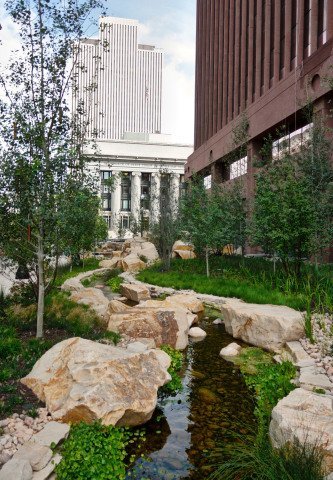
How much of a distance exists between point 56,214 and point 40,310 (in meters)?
1.86

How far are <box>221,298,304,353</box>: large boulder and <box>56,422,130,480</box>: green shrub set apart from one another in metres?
4.65

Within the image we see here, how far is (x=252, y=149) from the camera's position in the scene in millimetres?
32625

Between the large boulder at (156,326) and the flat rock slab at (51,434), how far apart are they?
384 cm

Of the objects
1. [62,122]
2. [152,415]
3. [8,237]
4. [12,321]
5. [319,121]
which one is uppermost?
[319,121]

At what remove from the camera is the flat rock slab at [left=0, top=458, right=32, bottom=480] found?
13.1 ft

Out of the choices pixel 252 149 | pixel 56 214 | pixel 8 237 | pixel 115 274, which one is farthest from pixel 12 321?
pixel 252 149

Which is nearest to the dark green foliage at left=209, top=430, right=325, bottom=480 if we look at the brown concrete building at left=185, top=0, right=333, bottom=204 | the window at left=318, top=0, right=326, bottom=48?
the brown concrete building at left=185, top=0, right=333, bottom=204

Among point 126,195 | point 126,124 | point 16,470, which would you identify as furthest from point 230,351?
point 126,124

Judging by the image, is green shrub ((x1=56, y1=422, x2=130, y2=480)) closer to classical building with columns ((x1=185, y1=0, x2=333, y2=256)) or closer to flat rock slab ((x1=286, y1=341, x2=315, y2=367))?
flat rock slab ((x1=286, y1=341, x2=315, y2=367))

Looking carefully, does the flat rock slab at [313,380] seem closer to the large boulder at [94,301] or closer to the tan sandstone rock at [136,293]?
the large boulder at [94,301]

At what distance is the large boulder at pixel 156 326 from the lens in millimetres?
9141

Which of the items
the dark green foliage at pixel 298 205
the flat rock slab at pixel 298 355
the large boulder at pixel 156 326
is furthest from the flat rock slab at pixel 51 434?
the dark green foliage at pixel 298 205

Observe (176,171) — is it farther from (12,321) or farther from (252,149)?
(12,321)

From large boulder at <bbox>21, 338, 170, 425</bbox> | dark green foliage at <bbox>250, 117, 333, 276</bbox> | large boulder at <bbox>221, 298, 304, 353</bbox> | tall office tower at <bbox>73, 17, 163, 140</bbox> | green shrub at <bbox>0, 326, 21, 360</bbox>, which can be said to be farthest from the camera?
tall office tower at <bbox>73, 17, 163, 140</bbox>
